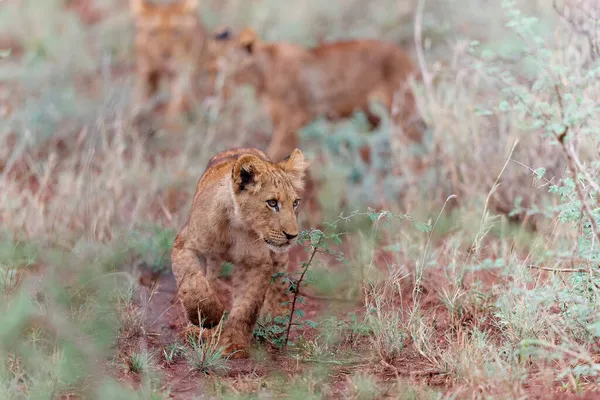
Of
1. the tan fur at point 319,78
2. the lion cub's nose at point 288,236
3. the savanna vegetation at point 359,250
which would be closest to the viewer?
the savanna vegetation at point 359,250

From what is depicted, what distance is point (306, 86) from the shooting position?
9.10m

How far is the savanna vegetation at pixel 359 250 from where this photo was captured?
12.4ft

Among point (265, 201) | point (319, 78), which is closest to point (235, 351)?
point (265, 201)

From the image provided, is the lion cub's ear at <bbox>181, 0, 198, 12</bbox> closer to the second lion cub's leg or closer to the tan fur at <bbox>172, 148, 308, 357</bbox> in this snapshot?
the tan fur at <bbox>172, 148, 308, 357</bbox>

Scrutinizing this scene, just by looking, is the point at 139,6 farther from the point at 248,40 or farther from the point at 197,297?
the point at 197,297

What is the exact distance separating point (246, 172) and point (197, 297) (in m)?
0.65

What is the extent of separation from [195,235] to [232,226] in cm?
20

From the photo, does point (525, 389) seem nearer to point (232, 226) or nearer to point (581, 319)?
point (581, 319)

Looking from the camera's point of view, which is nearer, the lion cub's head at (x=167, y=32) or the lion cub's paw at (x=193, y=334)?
the lion cub's paw at (x=193, y=334)

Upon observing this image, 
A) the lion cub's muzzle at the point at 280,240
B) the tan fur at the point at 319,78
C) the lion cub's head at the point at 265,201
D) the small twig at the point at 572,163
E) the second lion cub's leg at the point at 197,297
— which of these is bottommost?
the tan fur at the point at 319,78

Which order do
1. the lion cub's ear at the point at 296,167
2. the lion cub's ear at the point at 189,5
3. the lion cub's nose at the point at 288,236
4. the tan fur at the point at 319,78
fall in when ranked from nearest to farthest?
the lion cub's nose at the point at 288,236 → the lion cub's ear at the point at 296,167 → the tan fur at the point at 319,78 → the lion cub's ear at the point at 189,5

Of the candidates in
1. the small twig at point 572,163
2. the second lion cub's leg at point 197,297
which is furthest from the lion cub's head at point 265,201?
the small twig at point 572,163

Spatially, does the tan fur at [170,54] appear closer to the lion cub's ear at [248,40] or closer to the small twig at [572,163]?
the lion cub's ear at [248,40]

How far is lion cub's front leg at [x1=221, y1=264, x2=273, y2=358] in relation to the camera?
4.38 meters
